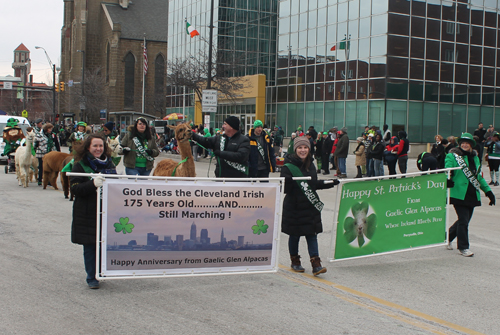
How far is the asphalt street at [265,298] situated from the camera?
15.8ft

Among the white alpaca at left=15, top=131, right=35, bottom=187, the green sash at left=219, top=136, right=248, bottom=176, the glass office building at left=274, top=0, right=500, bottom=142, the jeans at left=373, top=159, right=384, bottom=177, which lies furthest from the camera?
the glass office building at left=274, top=0, right=500, bottom=142

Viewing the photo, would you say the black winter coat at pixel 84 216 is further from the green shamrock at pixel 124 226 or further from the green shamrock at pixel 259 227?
the green shamrock at pixel 259 227

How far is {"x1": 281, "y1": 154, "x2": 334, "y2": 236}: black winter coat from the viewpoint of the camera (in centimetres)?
630

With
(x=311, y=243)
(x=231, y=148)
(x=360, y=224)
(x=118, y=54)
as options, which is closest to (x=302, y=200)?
(x=311, y=243)

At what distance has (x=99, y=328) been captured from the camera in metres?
4.69

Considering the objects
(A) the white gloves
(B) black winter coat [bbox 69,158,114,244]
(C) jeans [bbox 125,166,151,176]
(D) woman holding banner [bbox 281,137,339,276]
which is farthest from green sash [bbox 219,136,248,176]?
(C) jeans [bbox 125,166,151,176]

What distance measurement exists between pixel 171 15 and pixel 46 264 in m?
53.9

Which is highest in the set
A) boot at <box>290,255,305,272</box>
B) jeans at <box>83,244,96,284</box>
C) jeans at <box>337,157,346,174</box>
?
jeans at <box>337,157,346,174</box>

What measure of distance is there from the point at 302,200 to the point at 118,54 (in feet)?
226

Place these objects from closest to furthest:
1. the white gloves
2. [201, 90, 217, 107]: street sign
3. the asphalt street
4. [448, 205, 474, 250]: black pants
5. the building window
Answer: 1. the asphalt street
2. the white gloves
3. [448, 205, 474, 250]: black pants
4. [201, 90, 217, 107]: street sign
5. the building window

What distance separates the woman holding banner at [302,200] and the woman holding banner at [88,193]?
6.60 feet

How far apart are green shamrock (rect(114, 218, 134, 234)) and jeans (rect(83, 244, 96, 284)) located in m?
0.40

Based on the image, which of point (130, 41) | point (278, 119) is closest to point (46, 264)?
point (278, 119)

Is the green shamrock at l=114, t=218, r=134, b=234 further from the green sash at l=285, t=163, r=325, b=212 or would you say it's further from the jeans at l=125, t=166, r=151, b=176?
the jeans at l=125, t=166, r=151, b=176
